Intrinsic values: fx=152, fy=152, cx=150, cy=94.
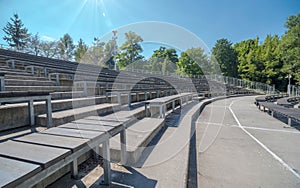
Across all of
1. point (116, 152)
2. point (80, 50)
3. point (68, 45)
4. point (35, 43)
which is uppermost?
point (68, 45)

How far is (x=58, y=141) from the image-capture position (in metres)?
1.21

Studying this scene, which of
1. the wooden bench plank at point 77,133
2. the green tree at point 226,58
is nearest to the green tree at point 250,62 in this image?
the green tree at point 226,58

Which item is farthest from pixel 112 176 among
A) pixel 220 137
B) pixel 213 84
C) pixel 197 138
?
pixel 213 84

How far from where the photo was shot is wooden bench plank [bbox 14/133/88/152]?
112 centimetres

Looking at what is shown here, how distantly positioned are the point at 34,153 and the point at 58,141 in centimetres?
22

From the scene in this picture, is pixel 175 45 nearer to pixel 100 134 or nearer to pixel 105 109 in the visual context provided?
pixel 105 109

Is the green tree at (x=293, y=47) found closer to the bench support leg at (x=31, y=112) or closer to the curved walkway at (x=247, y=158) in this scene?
the curved walkway at (x=247, y=158)

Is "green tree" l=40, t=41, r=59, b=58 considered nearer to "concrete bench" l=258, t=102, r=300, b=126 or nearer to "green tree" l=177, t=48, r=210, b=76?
"green tree" l=177, t=48, r=210, b=76

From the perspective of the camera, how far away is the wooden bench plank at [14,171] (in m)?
0.70

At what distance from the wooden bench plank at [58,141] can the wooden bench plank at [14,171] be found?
0.26 m

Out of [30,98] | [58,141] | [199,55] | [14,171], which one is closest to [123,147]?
[58,141]

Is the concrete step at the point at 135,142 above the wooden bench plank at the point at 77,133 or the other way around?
the other way around

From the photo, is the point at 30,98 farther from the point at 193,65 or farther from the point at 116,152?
the point at 193,65

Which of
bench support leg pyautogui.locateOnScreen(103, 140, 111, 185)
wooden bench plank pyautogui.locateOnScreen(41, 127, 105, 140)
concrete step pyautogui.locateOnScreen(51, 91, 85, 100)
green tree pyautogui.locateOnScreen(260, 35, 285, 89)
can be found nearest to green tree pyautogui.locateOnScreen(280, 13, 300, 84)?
green tree pyautogui.locateOnScreen(260, 35, 285, 89)
